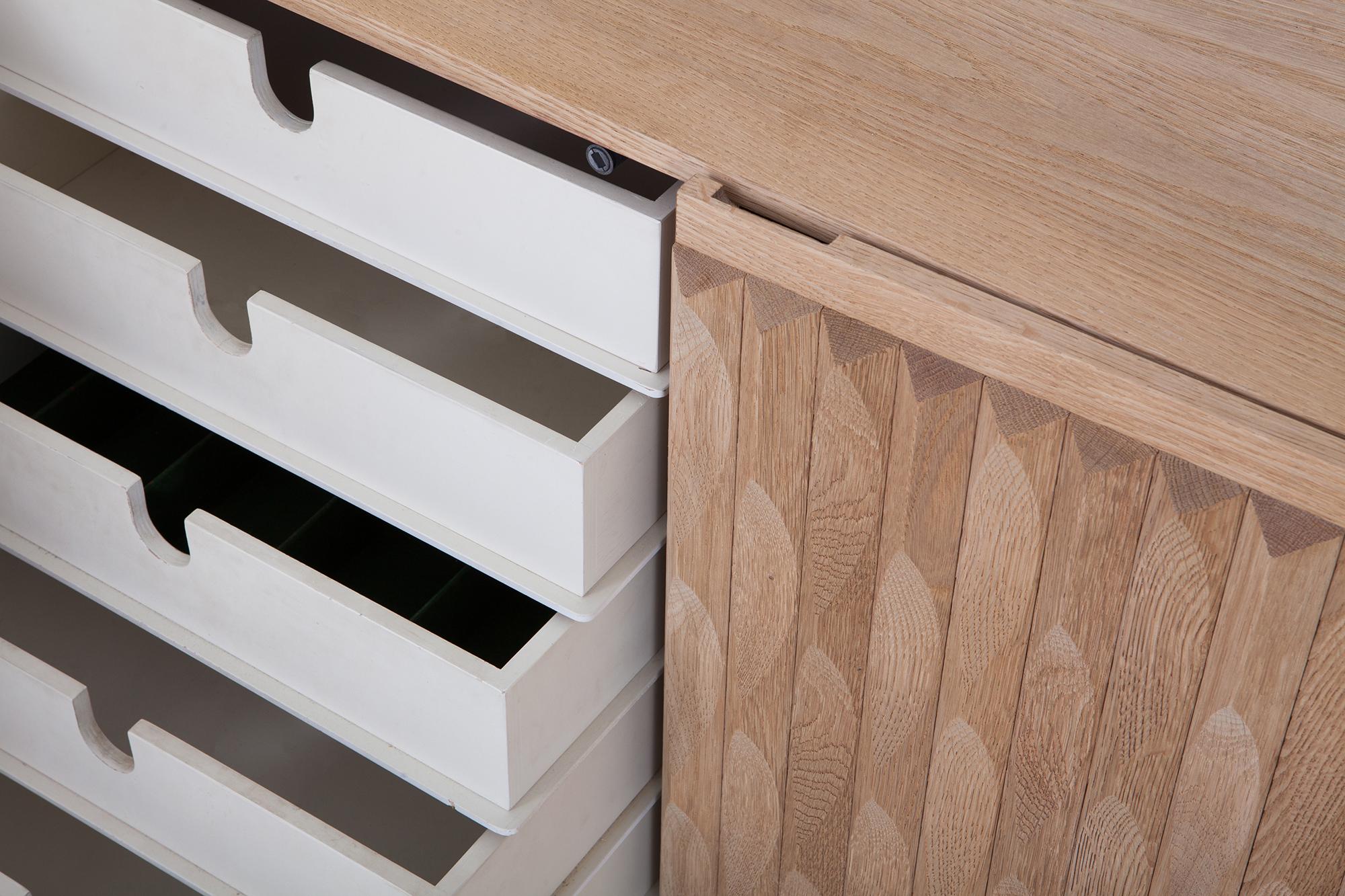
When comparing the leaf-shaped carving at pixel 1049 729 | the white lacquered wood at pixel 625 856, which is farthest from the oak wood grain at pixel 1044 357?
the white lacquered wood at pixel 625 856

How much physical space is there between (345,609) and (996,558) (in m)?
0.36

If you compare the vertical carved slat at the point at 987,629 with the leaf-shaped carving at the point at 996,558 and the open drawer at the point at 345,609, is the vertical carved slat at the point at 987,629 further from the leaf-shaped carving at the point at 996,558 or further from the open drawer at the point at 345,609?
the open drawer at the point at 345,609

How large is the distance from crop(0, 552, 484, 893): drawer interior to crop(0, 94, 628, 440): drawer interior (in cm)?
28

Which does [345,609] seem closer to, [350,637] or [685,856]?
[350,637]

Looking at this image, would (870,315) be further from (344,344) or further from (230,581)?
(230,581)

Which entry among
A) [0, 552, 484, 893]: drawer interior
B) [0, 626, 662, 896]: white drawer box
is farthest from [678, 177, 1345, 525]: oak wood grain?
[0, 552, 484, 893]: drawer interior

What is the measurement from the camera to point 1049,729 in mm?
744

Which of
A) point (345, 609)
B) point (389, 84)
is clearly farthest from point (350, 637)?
point (389, 84)

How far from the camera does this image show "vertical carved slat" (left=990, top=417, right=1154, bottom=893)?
2.12 ft

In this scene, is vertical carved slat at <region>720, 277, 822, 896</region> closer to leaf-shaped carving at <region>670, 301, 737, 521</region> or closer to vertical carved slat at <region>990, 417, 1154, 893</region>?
leaf-shaped carving at <region>670, 301, 737, 521</region>

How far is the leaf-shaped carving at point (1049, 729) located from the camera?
2.35 ft

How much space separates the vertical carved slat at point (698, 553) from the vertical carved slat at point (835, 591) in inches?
1.9

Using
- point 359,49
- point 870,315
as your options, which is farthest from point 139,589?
point 870,315

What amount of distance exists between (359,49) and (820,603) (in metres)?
0.59
